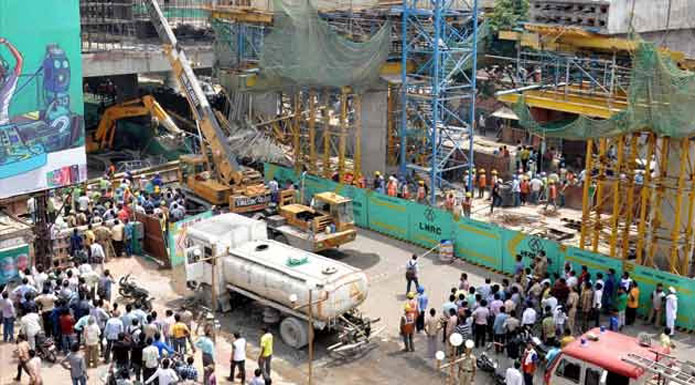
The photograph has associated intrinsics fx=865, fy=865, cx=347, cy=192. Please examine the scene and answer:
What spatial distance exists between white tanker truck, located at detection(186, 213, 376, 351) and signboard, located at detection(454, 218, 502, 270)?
6189mm

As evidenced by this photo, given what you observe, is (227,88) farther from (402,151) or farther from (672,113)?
(672,113)

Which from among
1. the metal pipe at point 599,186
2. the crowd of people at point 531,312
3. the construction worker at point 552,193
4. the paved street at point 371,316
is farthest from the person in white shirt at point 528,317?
the construction worker at point 552,193

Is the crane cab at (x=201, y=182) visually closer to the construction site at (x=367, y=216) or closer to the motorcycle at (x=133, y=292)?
the construction site at (x=367, y=216)

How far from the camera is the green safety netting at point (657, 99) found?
2247cm

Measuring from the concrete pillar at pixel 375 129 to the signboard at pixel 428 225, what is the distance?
815 cm

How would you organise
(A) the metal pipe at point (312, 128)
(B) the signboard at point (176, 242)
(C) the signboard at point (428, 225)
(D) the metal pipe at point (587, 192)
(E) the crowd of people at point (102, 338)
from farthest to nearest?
(A) the metal pipe at point (312, 128)
(C) the signboard at point (428, 225)
(B) the signboard at point (176, 242)
(D) the metal pipe at point (587, 192)
(E) the crowd of people at point (102, 338)

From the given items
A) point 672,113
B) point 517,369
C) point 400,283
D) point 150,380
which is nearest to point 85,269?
point 150,380

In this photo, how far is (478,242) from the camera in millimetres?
27141

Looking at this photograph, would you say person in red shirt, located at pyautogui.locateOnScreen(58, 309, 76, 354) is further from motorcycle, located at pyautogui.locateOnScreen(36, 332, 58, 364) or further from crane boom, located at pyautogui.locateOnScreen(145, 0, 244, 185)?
crane boom, located at pyautogui.locateOnScreen(145, 0, 244, 185)

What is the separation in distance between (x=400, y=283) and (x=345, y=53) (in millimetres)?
11077

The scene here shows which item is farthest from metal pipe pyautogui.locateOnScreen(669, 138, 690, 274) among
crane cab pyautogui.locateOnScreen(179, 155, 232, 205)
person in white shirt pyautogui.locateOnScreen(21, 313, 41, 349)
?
person in white shirt pyautogui.locateOnScreen(21, 313, 41, 349)

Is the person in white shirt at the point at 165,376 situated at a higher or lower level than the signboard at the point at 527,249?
lower

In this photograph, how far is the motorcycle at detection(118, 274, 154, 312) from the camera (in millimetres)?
23125

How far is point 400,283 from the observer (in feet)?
85.6
